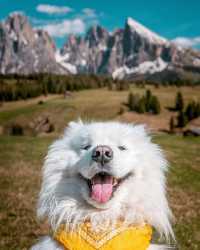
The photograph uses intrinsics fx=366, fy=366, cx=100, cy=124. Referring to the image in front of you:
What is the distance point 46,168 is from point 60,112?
8447 centimetres

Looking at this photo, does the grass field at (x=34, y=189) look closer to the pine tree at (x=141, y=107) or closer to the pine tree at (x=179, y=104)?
the pine tree at (x=141, y=107)

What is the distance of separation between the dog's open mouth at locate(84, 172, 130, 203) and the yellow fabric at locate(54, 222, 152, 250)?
0.52 metres

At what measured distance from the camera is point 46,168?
5578 mm

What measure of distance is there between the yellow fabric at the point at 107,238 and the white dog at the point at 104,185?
82mm

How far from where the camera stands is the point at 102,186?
16.7 ft

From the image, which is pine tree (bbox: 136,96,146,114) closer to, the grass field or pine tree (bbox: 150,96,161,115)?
pine tree (bbox: 150,96,161,115)

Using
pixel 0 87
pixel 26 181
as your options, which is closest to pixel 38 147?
pixel 26 181

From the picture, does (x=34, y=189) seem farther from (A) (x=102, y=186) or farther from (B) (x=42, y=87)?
(B) (x=42, y=87)

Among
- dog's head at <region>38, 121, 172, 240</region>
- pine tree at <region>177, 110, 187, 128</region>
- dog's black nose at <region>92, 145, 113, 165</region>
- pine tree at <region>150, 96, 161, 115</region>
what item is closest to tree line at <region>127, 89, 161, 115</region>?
pine tree at <region>150, 96, 161, 115</region>

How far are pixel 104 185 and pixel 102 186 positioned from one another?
0.11 feet

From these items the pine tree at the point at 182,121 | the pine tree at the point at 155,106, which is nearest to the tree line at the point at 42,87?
the pine tree at the point at 155,106

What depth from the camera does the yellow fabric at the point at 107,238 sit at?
17.2 feet

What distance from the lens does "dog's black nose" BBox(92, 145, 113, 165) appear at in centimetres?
A: 490

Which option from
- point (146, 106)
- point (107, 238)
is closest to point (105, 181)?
point (107, 238)
